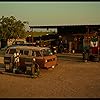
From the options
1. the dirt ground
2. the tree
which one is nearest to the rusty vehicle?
the dirt ground

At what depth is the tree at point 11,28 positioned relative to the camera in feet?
149

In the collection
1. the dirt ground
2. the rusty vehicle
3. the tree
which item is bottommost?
the dirt ground

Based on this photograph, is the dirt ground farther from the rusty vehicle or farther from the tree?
the tree

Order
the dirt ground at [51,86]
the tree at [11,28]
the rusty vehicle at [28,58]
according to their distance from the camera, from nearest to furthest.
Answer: the dirt ground at [51,86] → the rusty vehicle at [28,58] → the tree at [11,28]

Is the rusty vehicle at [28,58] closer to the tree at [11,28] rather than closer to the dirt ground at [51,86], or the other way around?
the dirt ground at [51,86]

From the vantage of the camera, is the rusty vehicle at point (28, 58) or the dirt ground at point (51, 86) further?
the rusty vehicle at point (28, 58)

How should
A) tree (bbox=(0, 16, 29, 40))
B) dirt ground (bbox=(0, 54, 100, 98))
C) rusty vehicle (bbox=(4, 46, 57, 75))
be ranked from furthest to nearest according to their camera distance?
tree (bbox=(0, 16, 29, 40)) < rusty vehicle (bbox=(4, 46, 57, 75)) < dirt ground (bbox=(0, 54, 100, 98))

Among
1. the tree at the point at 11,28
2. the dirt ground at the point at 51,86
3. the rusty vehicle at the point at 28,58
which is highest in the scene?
the tree at the point at 11,28

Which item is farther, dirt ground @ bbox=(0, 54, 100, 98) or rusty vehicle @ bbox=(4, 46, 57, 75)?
rusty vehicle @ bbox=(4, 46, 57, 75)

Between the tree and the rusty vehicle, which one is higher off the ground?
the tree

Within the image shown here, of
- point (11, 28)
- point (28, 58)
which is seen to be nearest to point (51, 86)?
point (28, 58)

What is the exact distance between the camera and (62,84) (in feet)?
44.3

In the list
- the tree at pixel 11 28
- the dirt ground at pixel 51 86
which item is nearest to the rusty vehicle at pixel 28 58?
the dirt ground at pixel 51 86

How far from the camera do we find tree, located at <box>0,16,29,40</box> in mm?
45559
